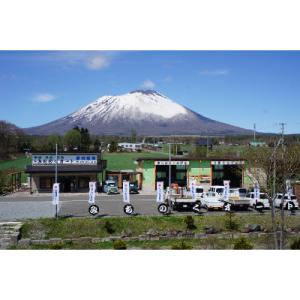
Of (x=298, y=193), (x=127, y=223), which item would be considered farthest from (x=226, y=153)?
(x=127, y=223)

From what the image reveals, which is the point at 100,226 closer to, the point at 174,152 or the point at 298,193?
the point at 298,193

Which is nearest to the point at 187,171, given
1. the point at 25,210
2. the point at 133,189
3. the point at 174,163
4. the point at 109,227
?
the point at 174,163

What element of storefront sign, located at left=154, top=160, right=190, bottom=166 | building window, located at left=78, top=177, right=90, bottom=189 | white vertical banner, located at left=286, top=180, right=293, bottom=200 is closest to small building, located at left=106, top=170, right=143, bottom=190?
storefront sign, located at left=154, top=160, right=190, bottom=166

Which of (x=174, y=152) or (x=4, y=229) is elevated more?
(x=174, y=152)

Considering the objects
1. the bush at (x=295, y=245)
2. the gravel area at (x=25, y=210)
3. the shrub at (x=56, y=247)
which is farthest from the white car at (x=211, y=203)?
the shrub at (x=56, y=247)

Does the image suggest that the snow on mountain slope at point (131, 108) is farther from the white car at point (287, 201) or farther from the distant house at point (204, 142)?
the white car at point (287, 201)

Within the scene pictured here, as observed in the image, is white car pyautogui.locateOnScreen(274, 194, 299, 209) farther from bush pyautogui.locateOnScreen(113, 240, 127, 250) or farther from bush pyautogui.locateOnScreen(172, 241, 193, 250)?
bush pyautogui.locateOnScreen(113, 240, 127, 250)
